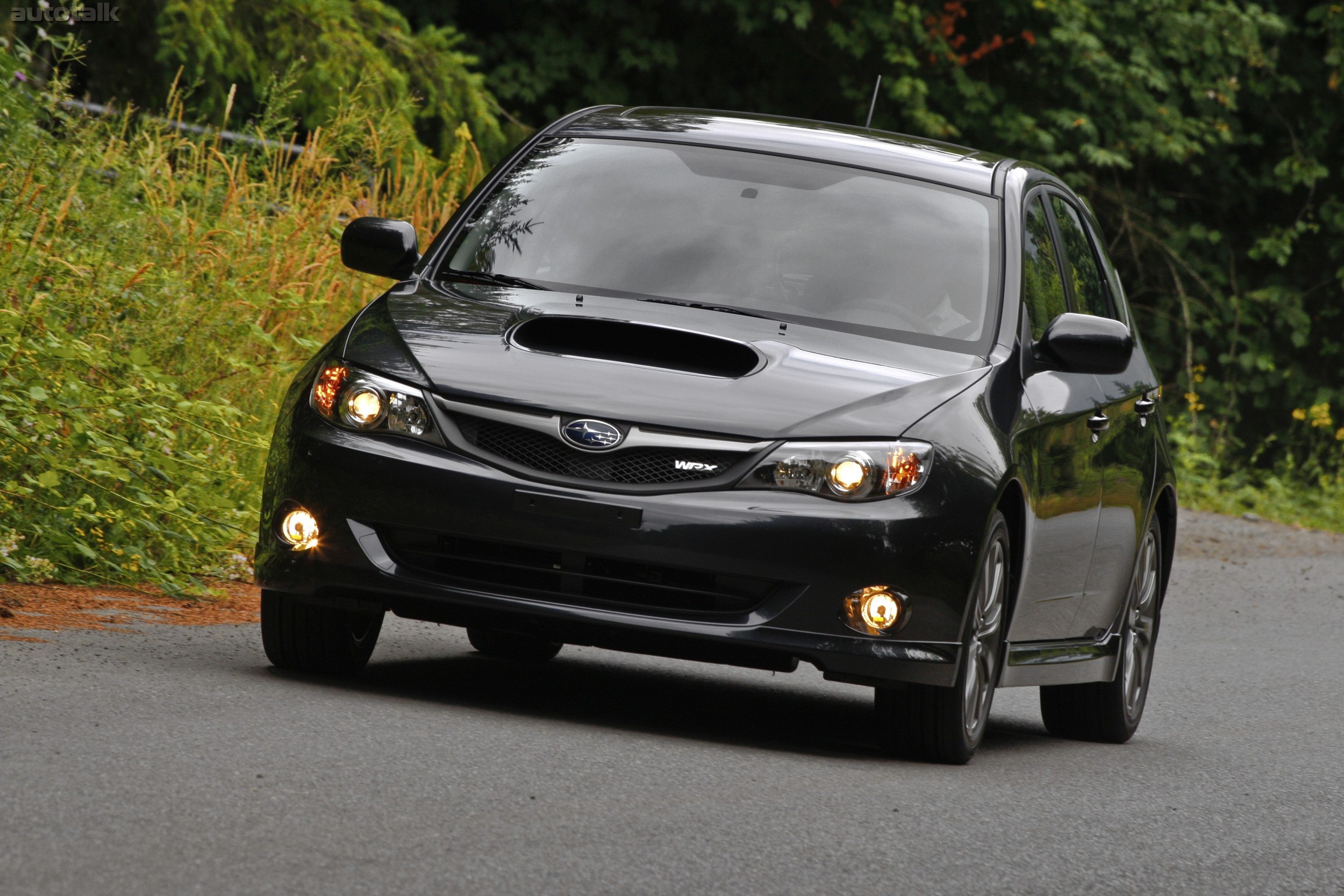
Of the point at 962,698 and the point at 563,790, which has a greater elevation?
the point at 962,698

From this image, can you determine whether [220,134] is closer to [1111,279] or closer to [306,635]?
[1111,279]

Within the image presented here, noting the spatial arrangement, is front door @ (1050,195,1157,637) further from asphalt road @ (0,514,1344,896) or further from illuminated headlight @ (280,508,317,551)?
illuminated headlight @ (280,508,317,551)

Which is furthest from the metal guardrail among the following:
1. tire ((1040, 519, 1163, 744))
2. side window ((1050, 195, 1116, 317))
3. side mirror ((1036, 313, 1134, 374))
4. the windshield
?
side mirror ((1036, 313, 1134, 374))

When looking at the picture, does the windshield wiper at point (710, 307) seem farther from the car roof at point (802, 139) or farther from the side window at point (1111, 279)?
the side window at point (1111, 279)

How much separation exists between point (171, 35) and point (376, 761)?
10265 mm

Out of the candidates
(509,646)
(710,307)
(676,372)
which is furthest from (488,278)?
(509,646)

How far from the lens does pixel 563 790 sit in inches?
211

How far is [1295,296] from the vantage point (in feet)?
89.5

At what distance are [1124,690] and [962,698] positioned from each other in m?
2.10

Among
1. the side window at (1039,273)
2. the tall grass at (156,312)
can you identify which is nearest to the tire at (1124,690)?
the side window at (1039,273)

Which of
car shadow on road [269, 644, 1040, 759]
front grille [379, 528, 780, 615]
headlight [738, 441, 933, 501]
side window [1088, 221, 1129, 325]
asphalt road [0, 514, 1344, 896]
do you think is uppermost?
side window [1088, 221, 1129, 325]

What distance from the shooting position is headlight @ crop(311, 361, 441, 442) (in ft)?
20.3

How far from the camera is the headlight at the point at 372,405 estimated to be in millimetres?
6199

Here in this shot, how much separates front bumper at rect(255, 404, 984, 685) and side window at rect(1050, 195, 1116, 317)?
2240mm
